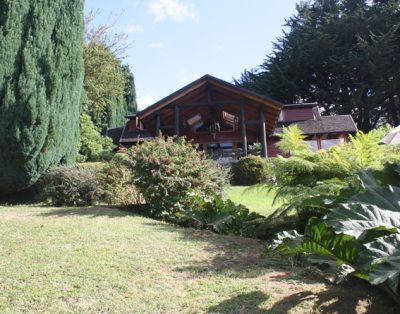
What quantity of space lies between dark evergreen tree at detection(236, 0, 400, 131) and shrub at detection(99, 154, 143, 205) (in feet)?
89.8

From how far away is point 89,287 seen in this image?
13.0 ft

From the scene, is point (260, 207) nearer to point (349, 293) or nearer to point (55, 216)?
point (55, 216)

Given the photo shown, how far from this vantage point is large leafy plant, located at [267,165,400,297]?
2.55m

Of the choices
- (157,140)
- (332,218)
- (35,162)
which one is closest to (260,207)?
(157,140)

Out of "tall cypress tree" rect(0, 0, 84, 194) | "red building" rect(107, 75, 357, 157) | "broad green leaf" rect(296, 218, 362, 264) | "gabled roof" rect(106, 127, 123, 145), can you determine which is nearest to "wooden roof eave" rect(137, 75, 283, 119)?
"red building" rect(107, 75, 357, 157)

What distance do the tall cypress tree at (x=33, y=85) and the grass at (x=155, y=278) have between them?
4792 mm

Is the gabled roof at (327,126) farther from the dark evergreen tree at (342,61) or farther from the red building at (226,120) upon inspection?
the dark evergreen tree at (342,61)

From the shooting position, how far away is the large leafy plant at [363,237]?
8.36 ft

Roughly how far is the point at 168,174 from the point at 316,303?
18.0 ft

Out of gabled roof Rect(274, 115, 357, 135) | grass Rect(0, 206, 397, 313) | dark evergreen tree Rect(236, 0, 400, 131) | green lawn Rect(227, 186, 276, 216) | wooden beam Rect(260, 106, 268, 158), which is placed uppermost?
dark evergreen tree Rect(236, 0, 400, 131)

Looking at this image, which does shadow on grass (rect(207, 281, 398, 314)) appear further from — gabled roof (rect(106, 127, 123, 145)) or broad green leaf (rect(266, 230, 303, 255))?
gabled roof (rect(106, 127, 123, 145))

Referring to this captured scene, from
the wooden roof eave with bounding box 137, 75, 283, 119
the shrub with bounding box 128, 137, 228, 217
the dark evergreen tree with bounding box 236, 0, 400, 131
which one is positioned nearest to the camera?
the shrub with bounding box 128, 137, 228, 217

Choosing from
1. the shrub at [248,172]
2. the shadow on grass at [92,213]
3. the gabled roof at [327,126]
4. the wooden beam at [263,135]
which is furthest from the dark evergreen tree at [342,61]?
the shadow on grass at [92,213]

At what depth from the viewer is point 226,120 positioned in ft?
87.5
